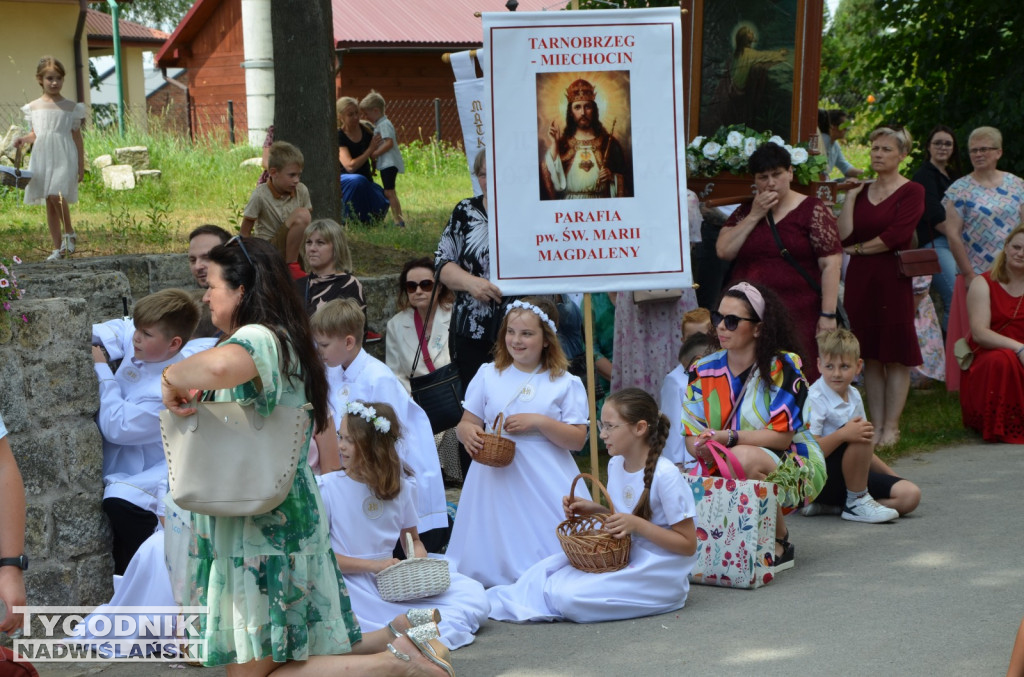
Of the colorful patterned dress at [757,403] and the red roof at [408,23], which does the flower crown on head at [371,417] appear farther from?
the red roof at [408,23]

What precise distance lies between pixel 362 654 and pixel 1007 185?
6.94 meters

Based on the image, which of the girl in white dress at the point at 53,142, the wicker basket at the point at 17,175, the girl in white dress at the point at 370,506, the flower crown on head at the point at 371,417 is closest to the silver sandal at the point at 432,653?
the girl in white dress at the point at 370,506

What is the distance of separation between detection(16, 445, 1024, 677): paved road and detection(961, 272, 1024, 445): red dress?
1963 millimetres

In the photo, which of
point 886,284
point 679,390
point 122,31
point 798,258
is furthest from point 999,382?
point 122,31

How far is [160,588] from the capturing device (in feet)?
16.4

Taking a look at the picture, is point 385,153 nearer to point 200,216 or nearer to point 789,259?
point 200,216

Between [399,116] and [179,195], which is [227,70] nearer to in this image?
[399,116]

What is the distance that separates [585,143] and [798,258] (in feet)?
6.80

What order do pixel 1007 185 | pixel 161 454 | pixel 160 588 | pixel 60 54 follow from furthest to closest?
1. pixel 60 54
2. pixel 1007 185
3. pixel 161 454
4. pixel 160 588

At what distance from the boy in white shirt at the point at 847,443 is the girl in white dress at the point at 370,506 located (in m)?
2.27

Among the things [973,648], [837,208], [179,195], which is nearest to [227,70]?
[179,195]

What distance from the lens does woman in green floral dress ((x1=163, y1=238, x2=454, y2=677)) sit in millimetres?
3824

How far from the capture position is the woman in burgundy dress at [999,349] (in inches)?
324

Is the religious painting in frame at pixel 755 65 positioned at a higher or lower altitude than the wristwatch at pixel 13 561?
higher
